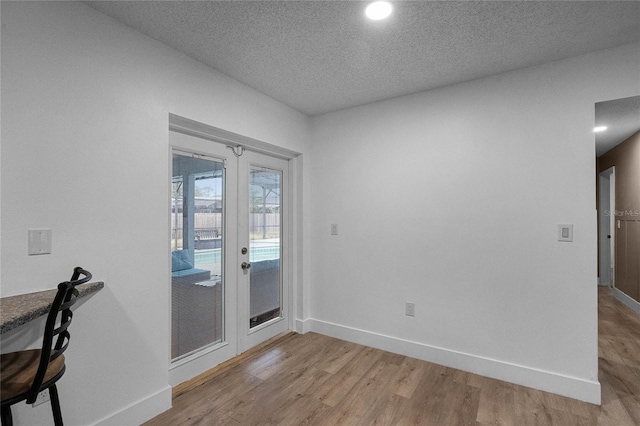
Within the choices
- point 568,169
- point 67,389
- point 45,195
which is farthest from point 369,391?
point 45,195

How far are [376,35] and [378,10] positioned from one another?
0.84ft

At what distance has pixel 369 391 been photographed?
2.35 m

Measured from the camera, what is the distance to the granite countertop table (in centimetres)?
114

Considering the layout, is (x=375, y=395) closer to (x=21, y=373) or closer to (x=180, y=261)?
(x=180, y=261)

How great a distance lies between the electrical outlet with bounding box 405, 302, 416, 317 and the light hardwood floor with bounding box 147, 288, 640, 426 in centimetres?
42

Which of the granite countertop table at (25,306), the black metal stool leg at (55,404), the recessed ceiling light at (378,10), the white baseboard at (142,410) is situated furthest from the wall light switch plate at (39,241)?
the recessed ceiling light at (378,10)

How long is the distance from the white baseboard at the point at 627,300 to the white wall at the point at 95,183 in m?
5.13

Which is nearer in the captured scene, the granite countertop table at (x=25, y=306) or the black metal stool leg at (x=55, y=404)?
the granite countertop table at (x=25, y=306)

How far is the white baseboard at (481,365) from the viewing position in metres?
2.23

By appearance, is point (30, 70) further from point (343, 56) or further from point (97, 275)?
point (343, 56)

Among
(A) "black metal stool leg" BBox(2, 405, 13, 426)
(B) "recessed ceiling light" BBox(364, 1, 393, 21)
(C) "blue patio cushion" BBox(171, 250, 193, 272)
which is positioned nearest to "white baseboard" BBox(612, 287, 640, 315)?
(B) "recessed ceiling light" BBox(364, 1, 393, 21)

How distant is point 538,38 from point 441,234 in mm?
1628

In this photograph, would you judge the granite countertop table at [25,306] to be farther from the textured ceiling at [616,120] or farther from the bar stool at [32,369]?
the textured ceiling at [616,120]

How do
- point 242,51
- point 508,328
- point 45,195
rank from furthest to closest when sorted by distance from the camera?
point 508,328, point 242,51, point 45,195
